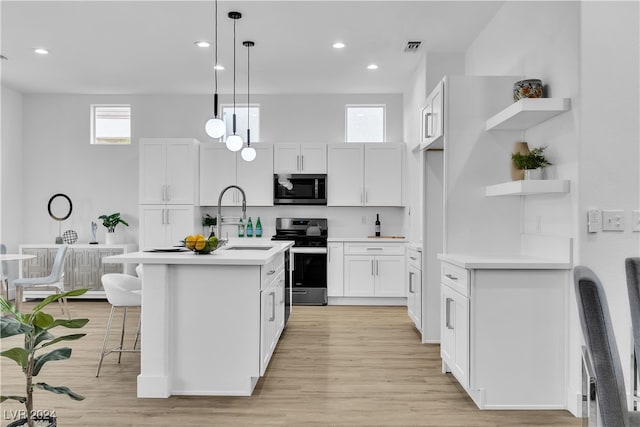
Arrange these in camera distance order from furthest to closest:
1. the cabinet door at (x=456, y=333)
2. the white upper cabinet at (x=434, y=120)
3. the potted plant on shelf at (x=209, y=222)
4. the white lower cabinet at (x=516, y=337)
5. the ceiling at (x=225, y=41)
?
the potted plant on shelf at (x=209, y=222), the ceiling at (x=225, y=41), the white upper cabinet at (x=434, y=120), the cabinet door at (x=456, y=333), the white lower cabinet at (x=516, y=337)

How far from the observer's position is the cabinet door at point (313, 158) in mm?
6625

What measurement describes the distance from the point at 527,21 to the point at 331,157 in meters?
3.45

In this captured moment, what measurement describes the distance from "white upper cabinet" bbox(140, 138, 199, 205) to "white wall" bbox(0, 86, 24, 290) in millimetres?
1911

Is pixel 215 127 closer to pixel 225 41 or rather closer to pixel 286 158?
pixel 225 41

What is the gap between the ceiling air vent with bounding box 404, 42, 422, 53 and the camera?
16.0ft

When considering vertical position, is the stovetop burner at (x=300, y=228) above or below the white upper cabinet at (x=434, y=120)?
below

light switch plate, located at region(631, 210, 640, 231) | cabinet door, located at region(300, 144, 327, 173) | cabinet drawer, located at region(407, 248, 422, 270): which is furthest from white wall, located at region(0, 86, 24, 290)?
light switch plate, located at region(631, 210, 640, 231)

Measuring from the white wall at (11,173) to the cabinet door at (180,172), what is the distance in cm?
225

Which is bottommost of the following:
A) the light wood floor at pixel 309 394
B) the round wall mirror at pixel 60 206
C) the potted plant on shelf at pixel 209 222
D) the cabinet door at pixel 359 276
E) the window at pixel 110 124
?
the light wood floor at pixel 309 394

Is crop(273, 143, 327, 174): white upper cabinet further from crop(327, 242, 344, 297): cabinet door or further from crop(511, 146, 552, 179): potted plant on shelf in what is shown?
crop(511, 146, 552, 179): potted plant on shelf

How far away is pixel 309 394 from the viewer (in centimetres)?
309

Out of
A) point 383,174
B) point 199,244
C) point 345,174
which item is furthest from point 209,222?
point 199,244

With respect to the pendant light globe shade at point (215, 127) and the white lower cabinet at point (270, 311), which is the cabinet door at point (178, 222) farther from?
the pendant light globe shade at point (215, 127)

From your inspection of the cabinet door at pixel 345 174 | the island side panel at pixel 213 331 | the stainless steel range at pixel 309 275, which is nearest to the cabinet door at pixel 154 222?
the stainless steel range at pixel 309 275
